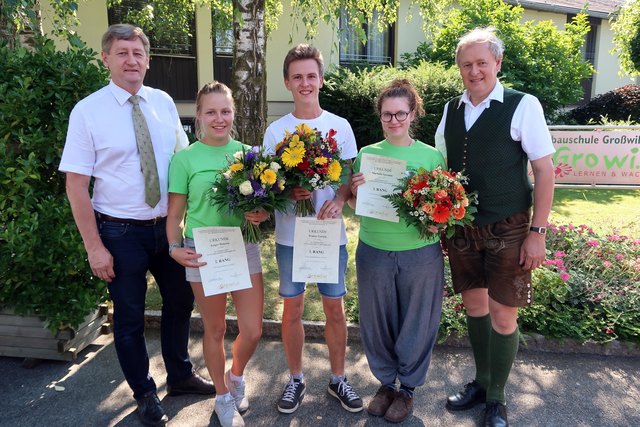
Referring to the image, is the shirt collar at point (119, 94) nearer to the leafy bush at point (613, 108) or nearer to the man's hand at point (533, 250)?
the man's hand at point (533, 250)

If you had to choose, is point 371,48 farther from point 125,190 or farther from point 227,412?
point 227,412

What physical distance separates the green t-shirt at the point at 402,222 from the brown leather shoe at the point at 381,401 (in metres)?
1.03

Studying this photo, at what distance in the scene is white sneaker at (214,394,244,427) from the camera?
302cm

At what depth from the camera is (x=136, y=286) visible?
3027mm

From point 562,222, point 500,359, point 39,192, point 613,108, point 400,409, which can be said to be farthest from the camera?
point 613,108

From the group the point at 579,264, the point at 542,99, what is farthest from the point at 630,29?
the point at 579,264

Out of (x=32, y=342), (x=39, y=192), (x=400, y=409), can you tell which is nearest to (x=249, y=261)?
(x=400, y=409)

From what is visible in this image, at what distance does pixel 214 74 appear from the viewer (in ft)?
42.1

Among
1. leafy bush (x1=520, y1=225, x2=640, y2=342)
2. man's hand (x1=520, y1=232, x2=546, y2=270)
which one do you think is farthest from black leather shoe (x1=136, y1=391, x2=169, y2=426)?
leafy bush (x1=520, y1=225, x2=640, y2=342)

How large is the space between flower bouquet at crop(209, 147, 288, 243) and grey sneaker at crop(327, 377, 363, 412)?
1450 millimetres

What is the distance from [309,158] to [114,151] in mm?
1202

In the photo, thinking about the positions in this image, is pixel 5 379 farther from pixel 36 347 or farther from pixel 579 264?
pixel 579 264

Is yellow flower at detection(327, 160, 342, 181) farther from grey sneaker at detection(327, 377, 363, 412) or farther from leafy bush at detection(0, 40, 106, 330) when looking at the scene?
leafy bush at detection(0, 40, 106, 330)

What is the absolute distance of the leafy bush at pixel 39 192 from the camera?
3.52 metres
